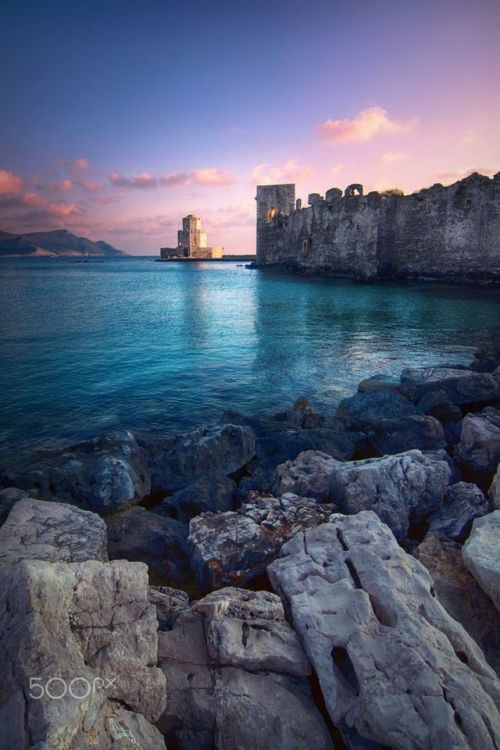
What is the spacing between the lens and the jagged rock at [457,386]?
7609 millimetres

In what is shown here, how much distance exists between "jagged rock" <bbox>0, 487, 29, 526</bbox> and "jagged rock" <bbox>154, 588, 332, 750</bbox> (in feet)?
8.08

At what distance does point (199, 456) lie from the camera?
5.78 metres

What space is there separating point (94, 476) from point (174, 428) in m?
2.86

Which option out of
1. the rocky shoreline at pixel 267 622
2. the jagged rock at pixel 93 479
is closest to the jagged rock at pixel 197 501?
the rocky shoreline at pixel 267 622

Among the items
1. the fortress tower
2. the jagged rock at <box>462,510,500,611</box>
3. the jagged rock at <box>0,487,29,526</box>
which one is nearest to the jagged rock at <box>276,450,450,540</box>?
the jagged rock at <box>462,510,500,611</box>

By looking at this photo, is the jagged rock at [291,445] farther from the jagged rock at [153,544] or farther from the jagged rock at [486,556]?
the jagged rock at [486,556]

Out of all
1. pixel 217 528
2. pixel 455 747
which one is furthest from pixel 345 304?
pixel 455 747

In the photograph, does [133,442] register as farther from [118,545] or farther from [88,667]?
[88,667]

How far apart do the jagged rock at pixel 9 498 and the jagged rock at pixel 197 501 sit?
1.46 metres

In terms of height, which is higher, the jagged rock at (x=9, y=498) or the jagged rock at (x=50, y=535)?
the jagged rock at (x=50, y=535)

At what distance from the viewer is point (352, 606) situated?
2.38 metres

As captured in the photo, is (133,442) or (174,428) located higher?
(133,442)

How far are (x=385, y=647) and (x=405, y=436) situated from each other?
4.31m

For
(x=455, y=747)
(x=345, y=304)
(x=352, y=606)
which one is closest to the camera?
(x=455, y=747)
